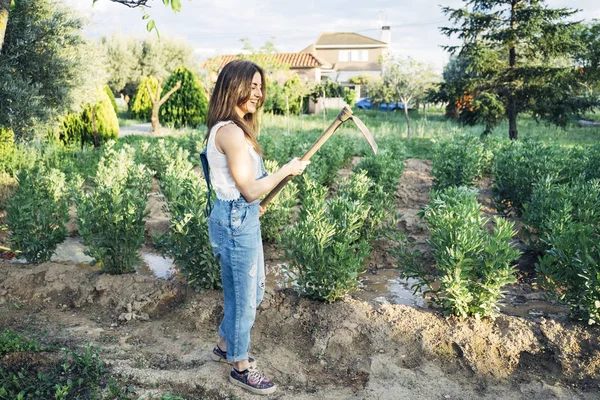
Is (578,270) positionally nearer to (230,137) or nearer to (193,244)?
(230,137)

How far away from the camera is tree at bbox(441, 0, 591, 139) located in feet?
48.5

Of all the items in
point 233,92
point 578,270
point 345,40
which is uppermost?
point 345,40

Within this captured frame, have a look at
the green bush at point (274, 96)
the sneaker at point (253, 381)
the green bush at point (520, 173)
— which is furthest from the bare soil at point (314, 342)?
the green bush at point (274, 96)

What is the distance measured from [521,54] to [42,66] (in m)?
13.4

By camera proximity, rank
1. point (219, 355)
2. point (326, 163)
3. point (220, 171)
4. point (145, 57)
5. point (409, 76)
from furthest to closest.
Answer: point (145, 57) → point (409, 76) → point (326, 163) → point (219, 355) → point (220, 171)

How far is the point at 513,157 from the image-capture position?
6.86 meters

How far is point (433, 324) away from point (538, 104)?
13649 mm

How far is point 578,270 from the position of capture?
358 centimetres

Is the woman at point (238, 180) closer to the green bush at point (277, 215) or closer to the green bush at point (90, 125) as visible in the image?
the green bush at point (277, 215)

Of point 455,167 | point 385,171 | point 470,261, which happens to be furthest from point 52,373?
point 455,167

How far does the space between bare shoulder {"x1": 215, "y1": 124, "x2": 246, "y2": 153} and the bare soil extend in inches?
56.0

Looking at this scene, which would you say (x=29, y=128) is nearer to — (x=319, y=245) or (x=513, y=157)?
(x=319, y=245)

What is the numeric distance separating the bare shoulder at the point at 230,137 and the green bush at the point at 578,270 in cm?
234

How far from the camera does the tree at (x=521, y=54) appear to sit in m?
14.8
